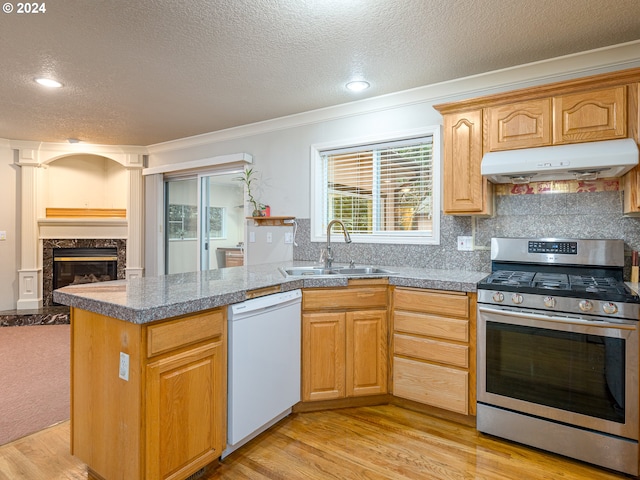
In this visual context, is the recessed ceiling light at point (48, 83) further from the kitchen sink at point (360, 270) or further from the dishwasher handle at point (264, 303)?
the kitchen sink at point (360, 270)

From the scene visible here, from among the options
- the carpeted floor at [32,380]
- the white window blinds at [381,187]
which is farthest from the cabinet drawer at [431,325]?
the carpeted floor at [32,380]

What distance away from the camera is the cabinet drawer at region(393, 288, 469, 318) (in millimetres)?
2309

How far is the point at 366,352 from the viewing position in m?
2.55

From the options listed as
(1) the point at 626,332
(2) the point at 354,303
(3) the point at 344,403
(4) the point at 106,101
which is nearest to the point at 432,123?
(2) the point at 354,303

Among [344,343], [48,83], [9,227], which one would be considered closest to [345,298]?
[344,343]

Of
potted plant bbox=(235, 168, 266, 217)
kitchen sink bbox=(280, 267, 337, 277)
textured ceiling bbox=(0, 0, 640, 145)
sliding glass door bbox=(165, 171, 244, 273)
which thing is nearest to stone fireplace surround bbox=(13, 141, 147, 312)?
sliding glass door bbox=(165, 171, 244, 273)

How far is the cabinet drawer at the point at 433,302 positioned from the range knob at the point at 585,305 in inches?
22.7

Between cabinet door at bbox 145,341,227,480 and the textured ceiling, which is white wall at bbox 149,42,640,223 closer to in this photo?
the textured ceiling

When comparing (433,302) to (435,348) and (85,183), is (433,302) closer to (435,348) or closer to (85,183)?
(435,348)

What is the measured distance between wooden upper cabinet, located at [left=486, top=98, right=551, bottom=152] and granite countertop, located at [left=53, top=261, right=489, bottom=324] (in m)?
0.92

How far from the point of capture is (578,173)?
2334 millimetres

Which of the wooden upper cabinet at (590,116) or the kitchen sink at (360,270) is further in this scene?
the kitchen sink at (360,270)

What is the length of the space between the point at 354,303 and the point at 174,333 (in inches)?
49.5

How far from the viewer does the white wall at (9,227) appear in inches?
199
